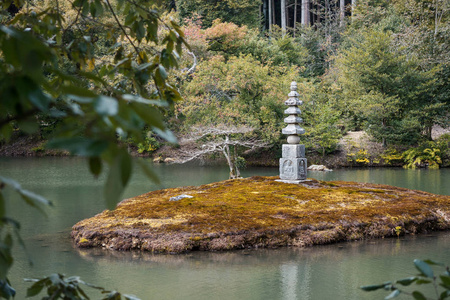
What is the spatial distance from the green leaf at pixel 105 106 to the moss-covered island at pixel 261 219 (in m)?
4.29

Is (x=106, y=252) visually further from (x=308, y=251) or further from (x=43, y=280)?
(x=43, y=280)

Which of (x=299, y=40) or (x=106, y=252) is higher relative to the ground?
(x=299, y=40)

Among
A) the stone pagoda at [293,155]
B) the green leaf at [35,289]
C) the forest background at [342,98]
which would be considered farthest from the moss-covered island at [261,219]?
the forest background at [342,98]

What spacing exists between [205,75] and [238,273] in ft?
34.2

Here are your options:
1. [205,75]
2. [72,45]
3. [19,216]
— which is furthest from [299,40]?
[72,45]

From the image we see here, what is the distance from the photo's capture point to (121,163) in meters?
0.65

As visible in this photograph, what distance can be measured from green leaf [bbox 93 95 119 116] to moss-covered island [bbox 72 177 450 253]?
4291 mm

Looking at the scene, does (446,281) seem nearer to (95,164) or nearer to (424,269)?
(424,269)

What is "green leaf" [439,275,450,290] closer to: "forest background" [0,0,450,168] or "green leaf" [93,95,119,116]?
"green leaf" [93,95,119,116]

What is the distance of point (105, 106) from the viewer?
633 millimetres

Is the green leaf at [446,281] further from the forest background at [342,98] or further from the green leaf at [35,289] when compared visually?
the forest background at [342,98]

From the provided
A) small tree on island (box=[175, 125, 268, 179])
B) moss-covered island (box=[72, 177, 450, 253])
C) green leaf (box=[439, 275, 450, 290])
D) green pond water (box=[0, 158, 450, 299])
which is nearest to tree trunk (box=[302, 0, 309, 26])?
small tree on island (box=[175, 125, 268, 179])

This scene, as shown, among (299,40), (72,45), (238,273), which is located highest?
(299,40)

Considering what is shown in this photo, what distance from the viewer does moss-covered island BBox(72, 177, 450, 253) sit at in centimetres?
499
